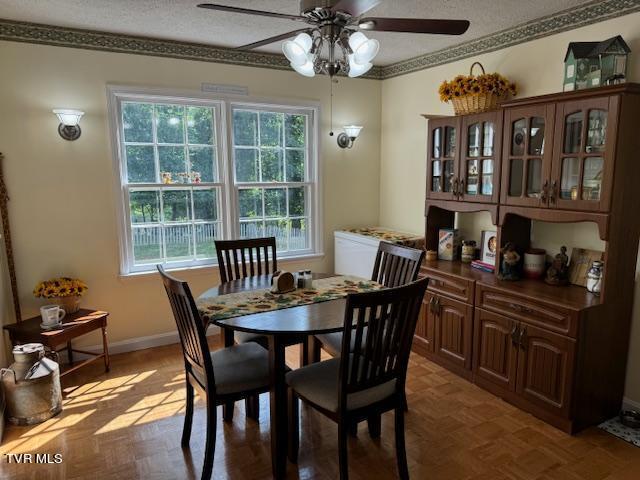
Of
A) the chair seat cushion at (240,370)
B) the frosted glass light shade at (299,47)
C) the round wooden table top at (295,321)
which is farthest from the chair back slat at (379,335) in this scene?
the frosted glass light shade at (299,47)

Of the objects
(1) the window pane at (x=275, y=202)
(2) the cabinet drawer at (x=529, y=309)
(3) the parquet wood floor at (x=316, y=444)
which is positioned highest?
(1) the window pane at (x=275, y=202)

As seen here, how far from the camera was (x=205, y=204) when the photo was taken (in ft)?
12.8

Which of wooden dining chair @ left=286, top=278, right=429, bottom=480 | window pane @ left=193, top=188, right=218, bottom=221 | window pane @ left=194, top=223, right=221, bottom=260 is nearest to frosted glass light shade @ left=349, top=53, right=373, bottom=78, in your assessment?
wooden dining chair @ left=286, top=278, right=429, bottom=480

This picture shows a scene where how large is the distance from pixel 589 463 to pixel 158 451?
2265 mm

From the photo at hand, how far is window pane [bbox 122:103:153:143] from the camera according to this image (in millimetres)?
3537

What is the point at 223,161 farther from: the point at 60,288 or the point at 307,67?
the point at 307,67

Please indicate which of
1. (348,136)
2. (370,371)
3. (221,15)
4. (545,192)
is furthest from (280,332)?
(348,136)

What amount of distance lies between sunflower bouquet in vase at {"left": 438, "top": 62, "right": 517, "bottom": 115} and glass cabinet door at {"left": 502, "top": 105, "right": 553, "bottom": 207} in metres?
0.27

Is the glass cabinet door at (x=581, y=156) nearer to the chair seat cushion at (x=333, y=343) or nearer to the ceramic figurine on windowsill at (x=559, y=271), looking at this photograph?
the ceramic figurine on windowsill at (x=559, y=271)

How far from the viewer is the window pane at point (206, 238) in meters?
3.92

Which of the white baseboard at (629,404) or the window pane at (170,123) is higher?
the window pane at (170,123)

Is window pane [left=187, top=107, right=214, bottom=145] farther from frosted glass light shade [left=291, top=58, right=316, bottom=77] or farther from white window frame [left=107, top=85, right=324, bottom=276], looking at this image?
frosted glass light shade [left=291, top=58, right=316, bottom=77]

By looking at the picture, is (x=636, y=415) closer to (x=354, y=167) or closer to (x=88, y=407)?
(x=354, y=167)

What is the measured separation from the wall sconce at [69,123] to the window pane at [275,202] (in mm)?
1622
